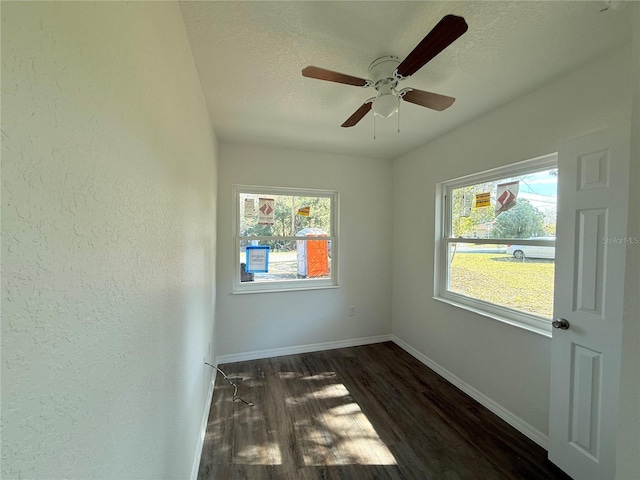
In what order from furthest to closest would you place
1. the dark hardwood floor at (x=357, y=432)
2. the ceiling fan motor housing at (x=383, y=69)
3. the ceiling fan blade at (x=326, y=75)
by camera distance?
1. the dark hardwood floor at (x=357, y=432)
2. the ceiling fan motor housing at (x=383, y=69)
3. the ceiling fan blade at (x=326, y=75)

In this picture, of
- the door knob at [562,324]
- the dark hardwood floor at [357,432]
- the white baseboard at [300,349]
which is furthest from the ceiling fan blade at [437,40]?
the white baseboard at [300,349]

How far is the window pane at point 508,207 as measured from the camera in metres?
1.80

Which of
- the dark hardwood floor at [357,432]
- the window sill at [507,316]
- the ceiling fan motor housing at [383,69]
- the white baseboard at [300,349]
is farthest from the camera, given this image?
the white baseboard at [300,349]

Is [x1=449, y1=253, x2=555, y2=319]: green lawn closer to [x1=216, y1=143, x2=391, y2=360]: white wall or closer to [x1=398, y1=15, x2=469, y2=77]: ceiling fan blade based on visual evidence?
[x1=216, y1=143, x2=391, y2=360]: white wall

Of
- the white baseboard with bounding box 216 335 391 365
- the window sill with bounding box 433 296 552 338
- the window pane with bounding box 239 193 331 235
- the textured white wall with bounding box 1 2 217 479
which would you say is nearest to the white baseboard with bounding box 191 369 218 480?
the white baseboard with bounding box 216 335 391 365

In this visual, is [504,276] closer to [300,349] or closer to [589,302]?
[589,302]

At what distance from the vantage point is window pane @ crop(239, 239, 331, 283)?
298 centimetres

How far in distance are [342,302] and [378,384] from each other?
3.49ft

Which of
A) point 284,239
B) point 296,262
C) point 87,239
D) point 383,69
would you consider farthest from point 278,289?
point 87,239

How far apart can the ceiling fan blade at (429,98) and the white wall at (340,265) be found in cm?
163

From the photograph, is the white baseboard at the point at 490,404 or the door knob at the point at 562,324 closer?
the door knob at the point at 562,324

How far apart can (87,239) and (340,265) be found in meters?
2.85

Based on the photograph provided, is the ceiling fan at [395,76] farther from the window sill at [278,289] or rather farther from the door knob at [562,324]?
the window sill at [278,289]

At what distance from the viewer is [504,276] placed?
2.09 m
